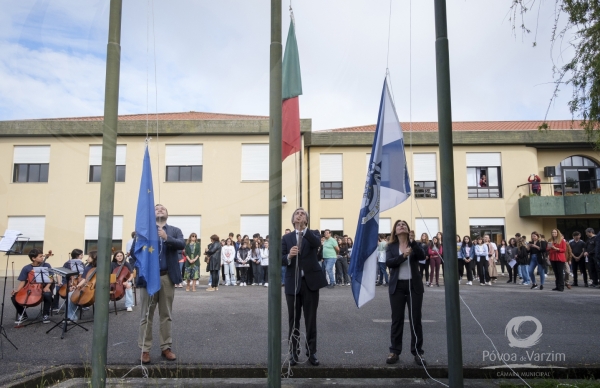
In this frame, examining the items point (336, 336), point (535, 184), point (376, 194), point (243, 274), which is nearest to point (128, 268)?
point (336, 336)

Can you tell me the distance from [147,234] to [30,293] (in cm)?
511

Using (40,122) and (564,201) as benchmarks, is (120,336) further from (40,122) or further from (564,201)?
(564,201)

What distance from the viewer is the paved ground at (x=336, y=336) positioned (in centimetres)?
A: 579

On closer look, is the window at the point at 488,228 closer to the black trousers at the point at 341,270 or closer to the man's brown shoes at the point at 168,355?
the black trousers at the point at 341,270

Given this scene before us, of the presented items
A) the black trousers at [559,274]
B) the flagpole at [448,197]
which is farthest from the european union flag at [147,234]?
the black trousers at [559,274]

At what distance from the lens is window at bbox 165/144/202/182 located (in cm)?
476

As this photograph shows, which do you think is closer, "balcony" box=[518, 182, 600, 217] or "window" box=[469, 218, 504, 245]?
"balcony" box=[518, 182, 600, 217]

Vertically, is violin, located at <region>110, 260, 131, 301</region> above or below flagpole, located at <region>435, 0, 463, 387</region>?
below

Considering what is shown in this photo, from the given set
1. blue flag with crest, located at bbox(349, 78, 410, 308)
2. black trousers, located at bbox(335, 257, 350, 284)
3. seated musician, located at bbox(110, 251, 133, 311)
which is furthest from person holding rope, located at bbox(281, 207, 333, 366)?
black trousers, located at bbox(335, 257, 350, 284)

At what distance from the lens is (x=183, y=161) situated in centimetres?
486

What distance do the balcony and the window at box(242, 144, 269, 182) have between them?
20.4 metres

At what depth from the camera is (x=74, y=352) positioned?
21.2 ft

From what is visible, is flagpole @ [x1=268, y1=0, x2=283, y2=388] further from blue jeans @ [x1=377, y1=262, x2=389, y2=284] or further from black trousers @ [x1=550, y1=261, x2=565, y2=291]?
black trousers @ [x1=550, y1=261, x2=565, y2=291]

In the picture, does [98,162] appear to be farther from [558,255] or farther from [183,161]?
[558,255]
